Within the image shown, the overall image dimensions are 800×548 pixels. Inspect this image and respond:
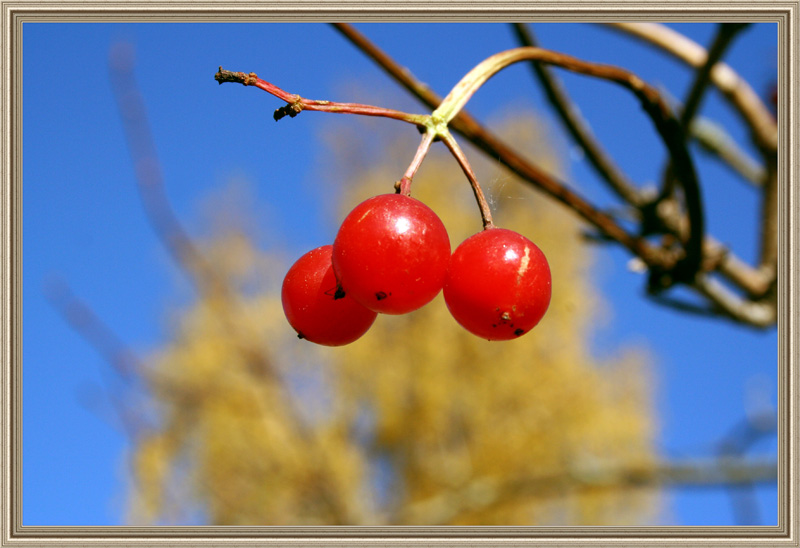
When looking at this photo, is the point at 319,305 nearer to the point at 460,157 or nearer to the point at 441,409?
the point at 460,157

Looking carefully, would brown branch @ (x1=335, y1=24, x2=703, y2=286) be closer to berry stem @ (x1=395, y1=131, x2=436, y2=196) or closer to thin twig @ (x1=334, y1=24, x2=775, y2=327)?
thin twig @ (x1=334, y1=24, x2=775, y2=327)

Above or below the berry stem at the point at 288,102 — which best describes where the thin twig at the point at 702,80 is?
above

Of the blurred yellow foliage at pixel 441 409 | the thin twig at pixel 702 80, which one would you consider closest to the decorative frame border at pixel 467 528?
the thin twig at pixel 702 80

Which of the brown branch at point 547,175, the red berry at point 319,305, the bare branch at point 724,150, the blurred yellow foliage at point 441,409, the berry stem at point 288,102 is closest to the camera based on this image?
the berry stem at point 288,102

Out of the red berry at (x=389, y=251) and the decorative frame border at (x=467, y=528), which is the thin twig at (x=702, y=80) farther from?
the red berry at (x=389, y=251)

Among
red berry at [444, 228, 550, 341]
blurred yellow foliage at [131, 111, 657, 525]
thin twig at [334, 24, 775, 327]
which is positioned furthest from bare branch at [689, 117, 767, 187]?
blurred yellow foliage at [131, 111, 657, 525]
